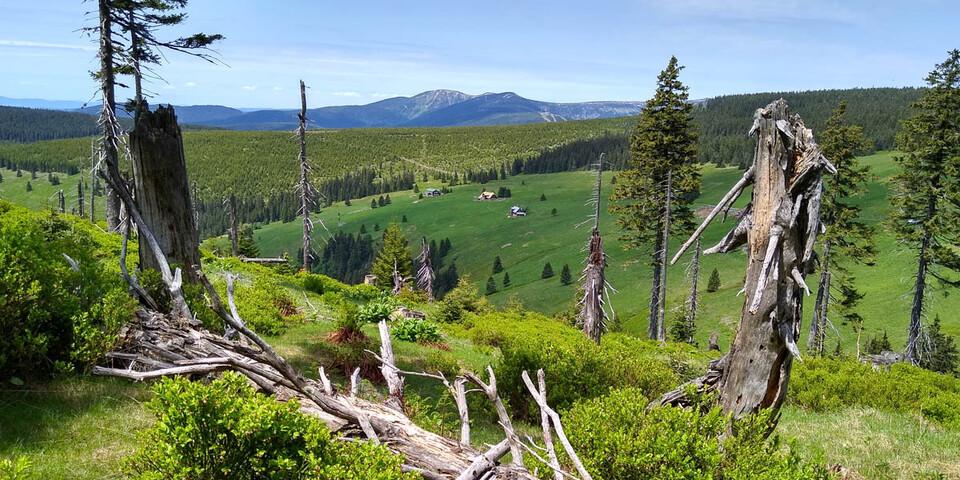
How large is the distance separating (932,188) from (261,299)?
36346 mm

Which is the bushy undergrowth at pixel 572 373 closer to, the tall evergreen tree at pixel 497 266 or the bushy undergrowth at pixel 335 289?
the bushy undergrowth at pixel 335 289

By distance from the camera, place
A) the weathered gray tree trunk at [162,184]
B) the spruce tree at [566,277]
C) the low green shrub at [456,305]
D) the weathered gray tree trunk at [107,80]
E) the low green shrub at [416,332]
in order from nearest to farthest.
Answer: the weathered gray tree trunk at [162,184]
the low green shrub at [416,332]
the weathered gray tree trunk at [107,80]
the low green shrub at [456,305]
the spruce tree at [566,277]

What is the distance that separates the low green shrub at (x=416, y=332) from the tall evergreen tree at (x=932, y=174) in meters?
30.5

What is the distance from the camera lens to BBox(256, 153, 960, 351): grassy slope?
240 ft

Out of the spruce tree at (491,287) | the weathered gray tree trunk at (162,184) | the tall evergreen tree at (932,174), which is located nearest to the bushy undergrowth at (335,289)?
the weathered gray tree trunk at (162,184)

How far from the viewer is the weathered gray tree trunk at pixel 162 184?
961cm

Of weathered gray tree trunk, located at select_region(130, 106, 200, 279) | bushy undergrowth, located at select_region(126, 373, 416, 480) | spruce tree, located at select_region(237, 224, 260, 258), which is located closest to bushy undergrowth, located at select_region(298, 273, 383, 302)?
weathered gray tree trunk, located at select_region(130, 106, 200, 279)

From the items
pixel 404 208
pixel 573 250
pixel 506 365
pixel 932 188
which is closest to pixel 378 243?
pixel 404 208

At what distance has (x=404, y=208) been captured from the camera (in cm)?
19212

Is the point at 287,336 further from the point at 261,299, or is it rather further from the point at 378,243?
the point at 378,243

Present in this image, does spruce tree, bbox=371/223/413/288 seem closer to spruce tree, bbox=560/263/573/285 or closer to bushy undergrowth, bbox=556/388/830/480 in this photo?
bushy undergrowth, bbox=556/388/830/480

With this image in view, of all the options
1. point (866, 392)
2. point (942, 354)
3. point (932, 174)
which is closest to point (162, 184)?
point (866, 392)

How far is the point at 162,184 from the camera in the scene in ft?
31.9

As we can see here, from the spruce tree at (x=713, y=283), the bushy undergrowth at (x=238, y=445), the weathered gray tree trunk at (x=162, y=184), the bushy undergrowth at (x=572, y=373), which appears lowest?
the spruce tree at (x=713, y=283)
